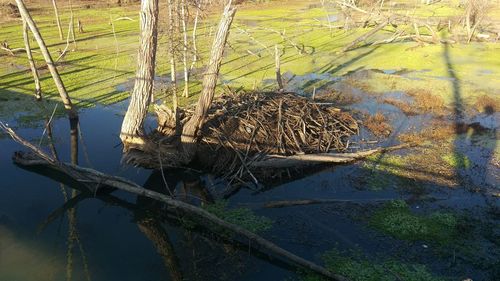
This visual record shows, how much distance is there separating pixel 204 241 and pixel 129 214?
76.1 inches

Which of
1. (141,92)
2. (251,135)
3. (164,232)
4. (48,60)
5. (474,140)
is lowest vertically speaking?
(164,232)

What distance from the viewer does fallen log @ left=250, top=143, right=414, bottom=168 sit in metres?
9.96

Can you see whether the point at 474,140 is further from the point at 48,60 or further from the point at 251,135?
the point at 48,60

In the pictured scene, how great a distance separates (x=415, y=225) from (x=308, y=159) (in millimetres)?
3024

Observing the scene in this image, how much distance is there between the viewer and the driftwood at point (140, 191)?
6.78m

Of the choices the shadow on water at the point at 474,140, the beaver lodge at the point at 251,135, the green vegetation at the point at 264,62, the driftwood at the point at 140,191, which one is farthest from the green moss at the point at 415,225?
the green vegetation at the point at 264,62

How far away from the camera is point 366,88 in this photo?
16562 millimetres

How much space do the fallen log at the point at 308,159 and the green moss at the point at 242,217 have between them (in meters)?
1.59

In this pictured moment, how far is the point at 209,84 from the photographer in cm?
974

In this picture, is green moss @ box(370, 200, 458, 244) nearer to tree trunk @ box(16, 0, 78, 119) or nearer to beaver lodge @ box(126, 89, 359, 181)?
beaver lodge @ box(126, 89, 359, 181)

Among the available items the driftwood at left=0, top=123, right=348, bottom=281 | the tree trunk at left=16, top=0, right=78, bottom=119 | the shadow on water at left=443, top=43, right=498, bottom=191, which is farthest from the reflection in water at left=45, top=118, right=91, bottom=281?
the shadow on water at left=443, top=43, right=498, bottom=191

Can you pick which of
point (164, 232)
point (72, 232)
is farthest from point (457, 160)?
point (72, 232)

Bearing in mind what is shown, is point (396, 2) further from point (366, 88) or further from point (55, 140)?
point (55, 140)

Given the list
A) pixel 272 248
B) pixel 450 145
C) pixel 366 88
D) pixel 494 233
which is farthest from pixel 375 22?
pixel 272 248
